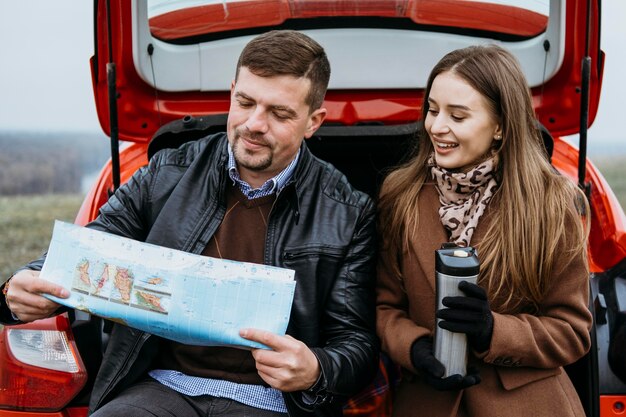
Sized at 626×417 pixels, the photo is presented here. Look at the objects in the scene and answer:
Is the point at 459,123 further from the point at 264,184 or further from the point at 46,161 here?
the point at 46,161

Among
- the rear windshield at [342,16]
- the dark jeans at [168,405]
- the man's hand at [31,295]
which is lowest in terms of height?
the dark jeans at [168,405]

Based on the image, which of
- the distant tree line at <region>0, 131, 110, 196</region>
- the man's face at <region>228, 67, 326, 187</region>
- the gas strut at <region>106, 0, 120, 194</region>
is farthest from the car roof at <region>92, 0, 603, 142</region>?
the distant tree line at <region>0, 131, 110, 196</region>

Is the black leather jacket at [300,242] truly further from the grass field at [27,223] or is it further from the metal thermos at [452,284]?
the grass field at [27,223]

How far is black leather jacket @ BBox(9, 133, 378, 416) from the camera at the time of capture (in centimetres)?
190

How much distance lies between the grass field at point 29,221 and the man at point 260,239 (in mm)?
3613

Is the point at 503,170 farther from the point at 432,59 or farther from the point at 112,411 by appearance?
the point at 112,411

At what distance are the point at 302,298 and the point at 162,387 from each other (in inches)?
17.2

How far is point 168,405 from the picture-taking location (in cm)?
186

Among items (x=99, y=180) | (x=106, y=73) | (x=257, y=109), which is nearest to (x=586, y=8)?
(x=257, y=109)

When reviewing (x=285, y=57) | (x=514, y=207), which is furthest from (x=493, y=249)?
(x=285, y=57)

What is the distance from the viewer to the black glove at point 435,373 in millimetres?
1734

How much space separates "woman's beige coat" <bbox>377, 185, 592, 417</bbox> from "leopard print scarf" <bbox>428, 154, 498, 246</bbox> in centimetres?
4

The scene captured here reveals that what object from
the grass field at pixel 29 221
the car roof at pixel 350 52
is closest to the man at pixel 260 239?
the car roof at pixel 350 52

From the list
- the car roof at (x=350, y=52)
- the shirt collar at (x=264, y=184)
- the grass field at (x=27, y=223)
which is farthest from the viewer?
the grass field at (x=27, y=223)
